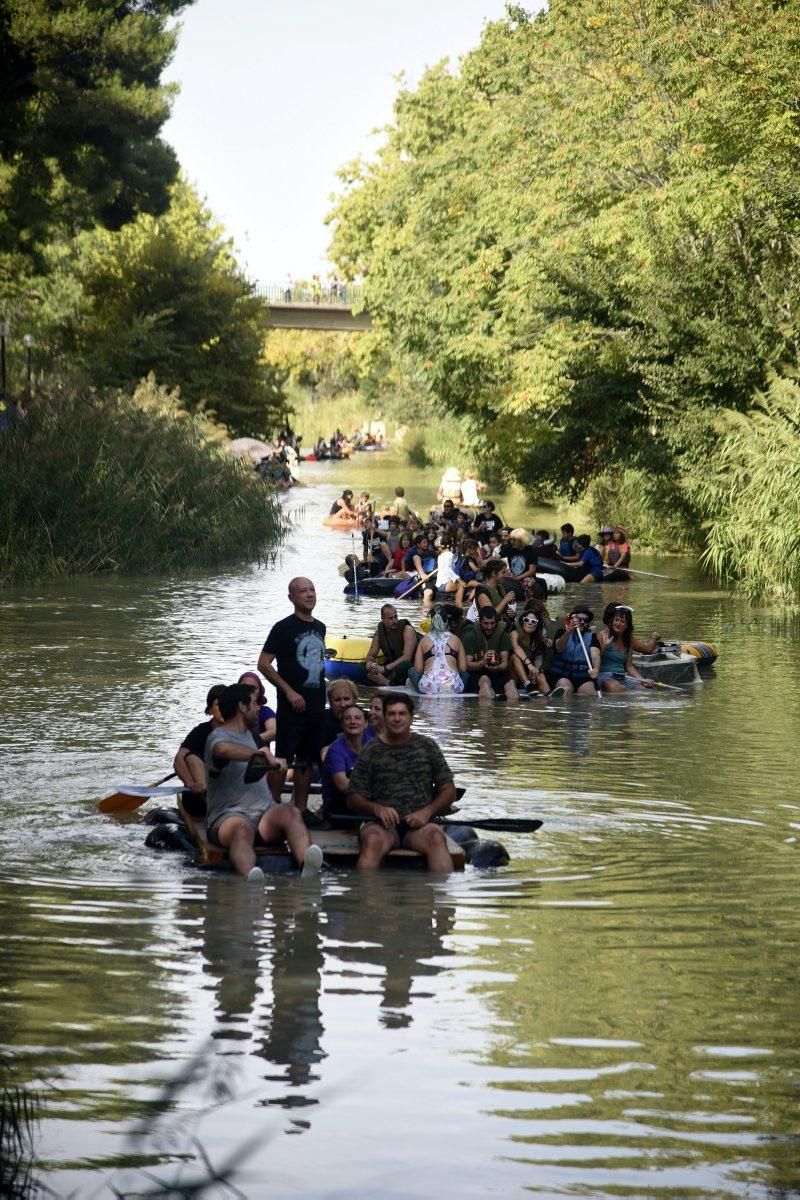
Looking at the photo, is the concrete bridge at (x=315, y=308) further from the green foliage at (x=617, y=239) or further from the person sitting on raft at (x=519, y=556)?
the person sitting on raft at (x=519, y=556)

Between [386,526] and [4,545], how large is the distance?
32.3 feet

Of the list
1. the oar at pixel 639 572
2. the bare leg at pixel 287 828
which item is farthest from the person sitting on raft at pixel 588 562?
the bare leg at pixel 287 828

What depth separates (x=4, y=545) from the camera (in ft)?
104

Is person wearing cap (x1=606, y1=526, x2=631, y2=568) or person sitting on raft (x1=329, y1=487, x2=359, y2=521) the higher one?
person sitting on raft (x1=329, y1=487, x2=359, y2=521)

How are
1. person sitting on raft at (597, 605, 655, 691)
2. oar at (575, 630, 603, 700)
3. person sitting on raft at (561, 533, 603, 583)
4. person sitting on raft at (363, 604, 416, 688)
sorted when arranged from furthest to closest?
person sitting on raft at (561, 533, 603, 583) < person sitting on raft at (597, 605, 655, 691) < oar at (575, 630, 603, 700) < person sitting on raft at (363, 604, 416, 688)

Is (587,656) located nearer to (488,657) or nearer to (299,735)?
(488,657)

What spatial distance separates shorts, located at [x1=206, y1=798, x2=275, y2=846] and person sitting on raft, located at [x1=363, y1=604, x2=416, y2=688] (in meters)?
8.27

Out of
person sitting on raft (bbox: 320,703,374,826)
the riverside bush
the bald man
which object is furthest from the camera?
the riverside bush

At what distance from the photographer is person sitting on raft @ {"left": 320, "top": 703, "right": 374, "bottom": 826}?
1223 cm

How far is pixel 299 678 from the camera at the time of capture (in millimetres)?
12992

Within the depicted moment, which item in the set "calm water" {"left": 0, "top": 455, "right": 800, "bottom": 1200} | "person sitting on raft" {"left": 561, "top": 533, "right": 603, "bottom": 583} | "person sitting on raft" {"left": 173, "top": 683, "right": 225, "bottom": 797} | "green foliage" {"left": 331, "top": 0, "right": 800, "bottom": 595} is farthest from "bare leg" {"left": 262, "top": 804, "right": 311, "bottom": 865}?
"person sitting on raft" {"left": 561, "top": 533, "right": 603, "bottom": 583}

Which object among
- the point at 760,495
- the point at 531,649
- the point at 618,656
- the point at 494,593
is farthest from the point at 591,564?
the point at 531,649

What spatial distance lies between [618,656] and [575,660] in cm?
54

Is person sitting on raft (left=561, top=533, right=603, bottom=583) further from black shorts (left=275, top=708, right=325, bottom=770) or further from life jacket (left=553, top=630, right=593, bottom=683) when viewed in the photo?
black shorts (left=275, top=708, right=325, bottom=770)
